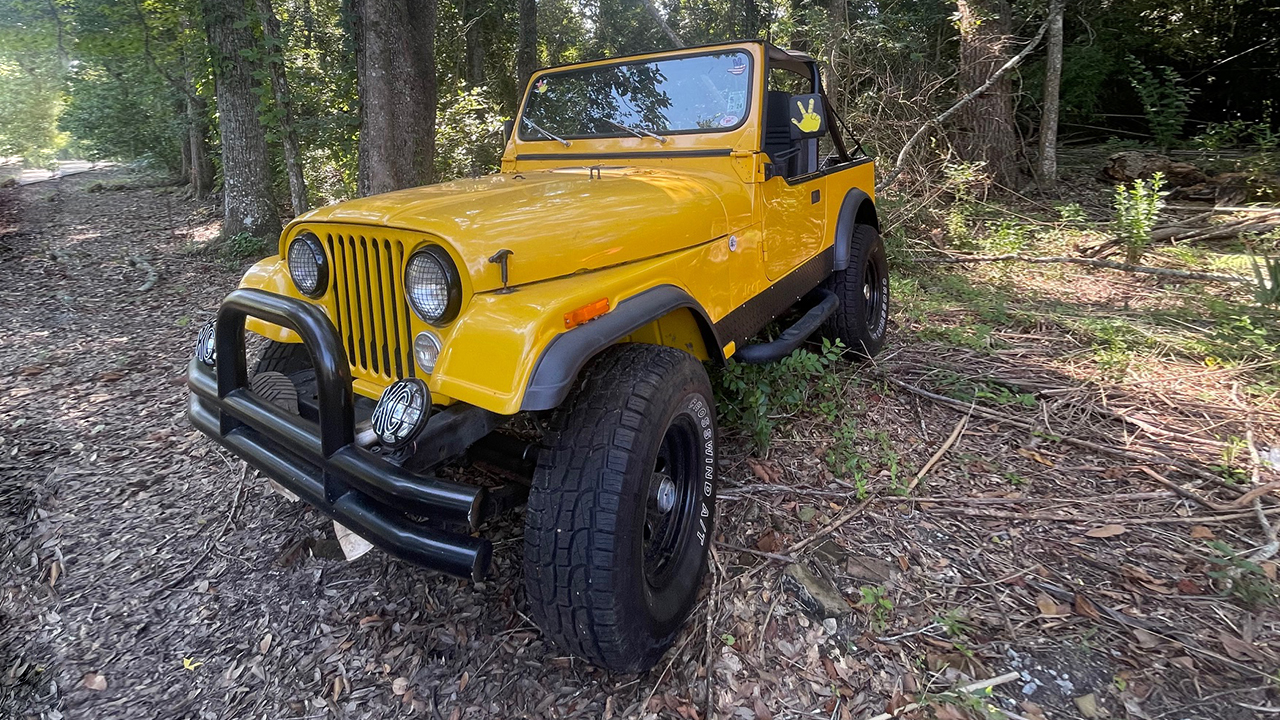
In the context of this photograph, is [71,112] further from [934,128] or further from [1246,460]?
[1246,460]

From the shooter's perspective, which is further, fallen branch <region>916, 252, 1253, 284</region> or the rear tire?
fallen branch <region>916, 252, 1253, 284</region>

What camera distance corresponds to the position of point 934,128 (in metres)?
7.80

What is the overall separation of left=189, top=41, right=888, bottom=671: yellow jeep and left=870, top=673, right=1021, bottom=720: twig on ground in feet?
2.13

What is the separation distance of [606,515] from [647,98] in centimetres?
224

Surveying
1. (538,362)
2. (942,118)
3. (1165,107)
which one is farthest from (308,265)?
(1165,107)

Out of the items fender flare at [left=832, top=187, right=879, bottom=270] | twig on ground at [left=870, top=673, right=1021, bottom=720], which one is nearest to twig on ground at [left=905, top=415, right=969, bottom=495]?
twig on ground at [left=870, top=673, right=1021, bottom=720]

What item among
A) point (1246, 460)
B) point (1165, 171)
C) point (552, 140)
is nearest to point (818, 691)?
point (1246, 460)

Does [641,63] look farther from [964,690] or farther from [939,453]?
[964,690]

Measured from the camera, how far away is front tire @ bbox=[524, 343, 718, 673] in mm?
1813

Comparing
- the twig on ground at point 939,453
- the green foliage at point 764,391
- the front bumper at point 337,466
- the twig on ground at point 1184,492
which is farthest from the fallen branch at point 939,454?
the front bumper at point 337,466

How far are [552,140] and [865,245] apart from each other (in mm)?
1968

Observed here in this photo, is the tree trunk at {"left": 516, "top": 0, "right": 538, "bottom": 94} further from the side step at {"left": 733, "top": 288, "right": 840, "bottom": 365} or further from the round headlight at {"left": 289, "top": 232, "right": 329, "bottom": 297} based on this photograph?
the round headlight at {"left": 289, "top": 232, "right": 329, "bottom": 297}

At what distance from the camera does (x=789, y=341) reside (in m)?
3.13

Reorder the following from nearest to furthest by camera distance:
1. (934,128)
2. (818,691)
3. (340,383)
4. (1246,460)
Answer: (340,383) → (818,691) → (1246,460) → (934,128)
